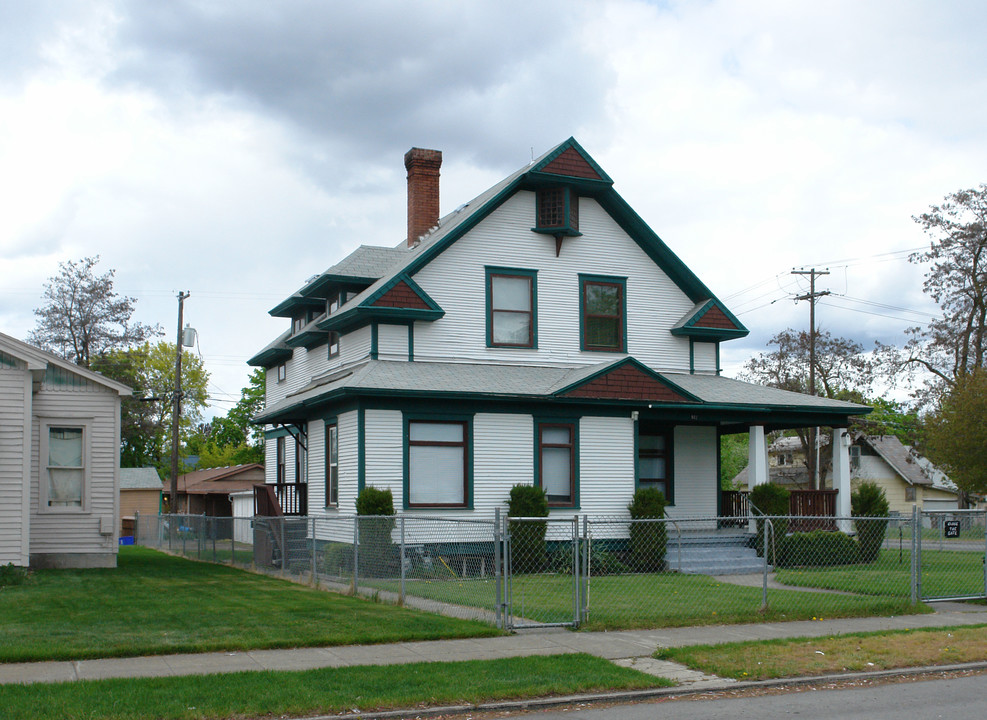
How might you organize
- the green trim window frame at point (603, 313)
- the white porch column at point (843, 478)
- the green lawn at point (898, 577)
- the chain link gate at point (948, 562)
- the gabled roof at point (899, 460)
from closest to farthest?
the chain link gate at point (948, 562) → the green lawn at point (898, 577) → the white porch column at point (843, 478) → the green trim window frame at point (603, 313) → the gabled roof at point (899, 460)

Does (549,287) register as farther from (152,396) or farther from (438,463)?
(152,396)

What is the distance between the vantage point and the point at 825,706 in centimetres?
913

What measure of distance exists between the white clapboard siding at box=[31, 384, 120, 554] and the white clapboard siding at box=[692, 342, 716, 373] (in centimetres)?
1428

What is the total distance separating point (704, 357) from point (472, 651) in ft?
55.0

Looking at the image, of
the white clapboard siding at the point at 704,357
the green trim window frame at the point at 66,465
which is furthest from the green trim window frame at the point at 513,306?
the green trim window frame at the point at 66,465

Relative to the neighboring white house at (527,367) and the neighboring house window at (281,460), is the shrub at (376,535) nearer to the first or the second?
the neighboring white house at (527,367)

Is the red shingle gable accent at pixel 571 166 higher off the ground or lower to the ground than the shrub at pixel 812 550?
higher

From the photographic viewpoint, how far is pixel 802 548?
74.7 ft

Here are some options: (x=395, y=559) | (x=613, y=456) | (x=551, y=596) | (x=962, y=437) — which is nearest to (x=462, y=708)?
(x=551, y=596)

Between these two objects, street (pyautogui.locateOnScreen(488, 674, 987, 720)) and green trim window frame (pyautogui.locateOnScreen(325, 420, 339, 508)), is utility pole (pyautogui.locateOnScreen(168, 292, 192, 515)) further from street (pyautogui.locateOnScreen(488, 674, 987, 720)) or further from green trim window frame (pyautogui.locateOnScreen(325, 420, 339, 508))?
street (pyautogui.locateOnScreen(488, 674, 987, 720))

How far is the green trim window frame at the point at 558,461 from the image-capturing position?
22.7 m

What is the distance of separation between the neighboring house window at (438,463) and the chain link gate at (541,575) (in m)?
1.57

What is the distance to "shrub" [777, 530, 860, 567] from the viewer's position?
Result: 22562 mm

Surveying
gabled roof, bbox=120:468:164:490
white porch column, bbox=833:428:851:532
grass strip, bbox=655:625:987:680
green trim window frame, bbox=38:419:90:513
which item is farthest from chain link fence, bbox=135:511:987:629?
gabled roof, bbox=120:468:164:490
